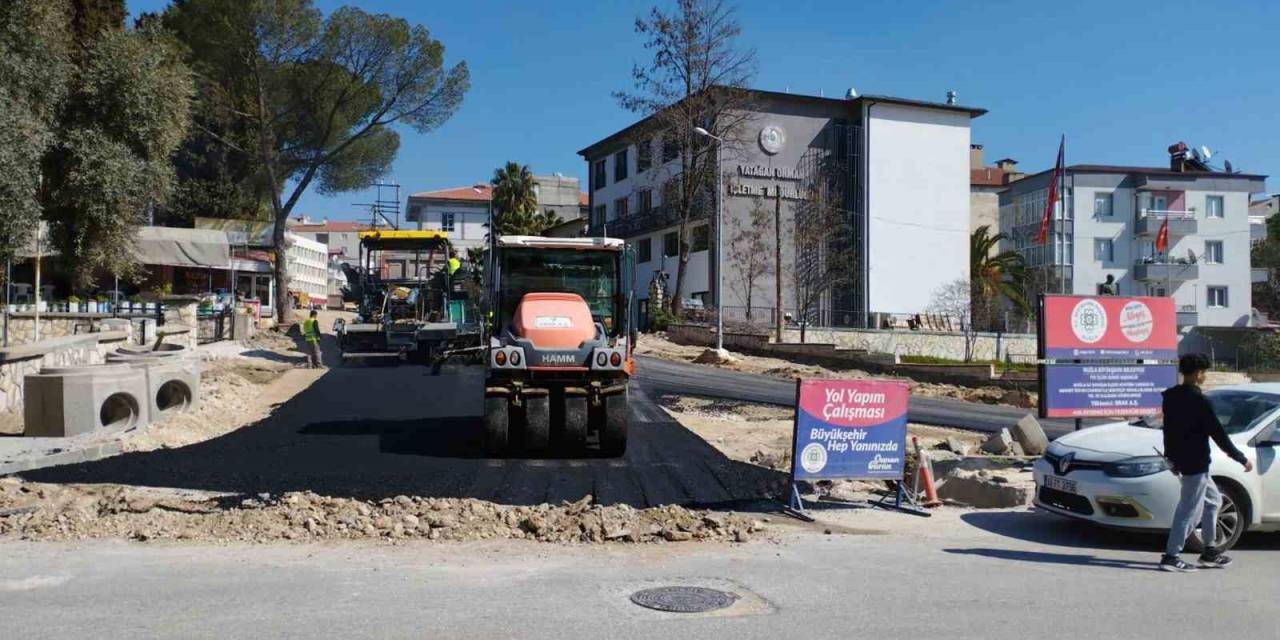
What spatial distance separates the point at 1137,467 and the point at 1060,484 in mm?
686

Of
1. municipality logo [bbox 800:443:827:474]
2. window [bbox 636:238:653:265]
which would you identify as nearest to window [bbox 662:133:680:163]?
window [bbox 636:238:653:265]

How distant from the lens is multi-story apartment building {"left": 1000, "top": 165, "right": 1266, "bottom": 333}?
52188 millimetres

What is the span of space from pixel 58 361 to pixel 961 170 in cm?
3778

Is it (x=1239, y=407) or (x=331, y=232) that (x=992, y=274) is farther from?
(x=331, y=232)

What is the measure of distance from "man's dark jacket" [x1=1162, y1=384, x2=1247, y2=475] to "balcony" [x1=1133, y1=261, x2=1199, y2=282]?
4970 centimetres

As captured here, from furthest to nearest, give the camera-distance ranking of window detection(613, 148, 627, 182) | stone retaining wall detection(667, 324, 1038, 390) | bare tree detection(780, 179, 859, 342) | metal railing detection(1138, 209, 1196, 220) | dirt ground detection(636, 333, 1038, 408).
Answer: metal railing detection(1138, 209, 1196, 220) < window detection(613, 148, 627, 182) < bare tree detection(780, 179, 859, 342) < stone retaining wall detection(667, 324, 1038, 390) < dirt ground detection(636, 333, 1038, 408)

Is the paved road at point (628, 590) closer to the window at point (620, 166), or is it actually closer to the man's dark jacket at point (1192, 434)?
the man's dark jacket at point (1192, 434)

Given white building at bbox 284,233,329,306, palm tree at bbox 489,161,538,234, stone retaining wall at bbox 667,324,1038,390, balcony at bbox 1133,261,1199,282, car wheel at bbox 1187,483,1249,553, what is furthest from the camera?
white building at bbox 284,233,329,306

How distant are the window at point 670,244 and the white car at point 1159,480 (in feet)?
121

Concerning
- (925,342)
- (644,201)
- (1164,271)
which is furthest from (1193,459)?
(1164,271)

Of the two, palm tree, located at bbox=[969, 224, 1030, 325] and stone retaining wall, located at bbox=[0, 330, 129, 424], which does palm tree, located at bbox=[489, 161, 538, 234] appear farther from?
stone retaining wall, located at bbox=[0, 330, 129, 424]

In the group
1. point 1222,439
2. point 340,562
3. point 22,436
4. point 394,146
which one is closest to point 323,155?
point 394,146

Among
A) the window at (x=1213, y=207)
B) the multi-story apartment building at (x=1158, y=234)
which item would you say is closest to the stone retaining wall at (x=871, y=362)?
the multi-story apartment building at (x=1158, y=234)

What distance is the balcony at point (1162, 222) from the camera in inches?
2046
